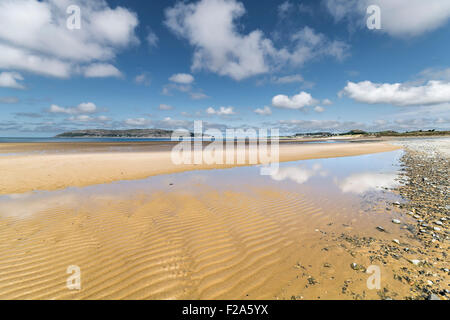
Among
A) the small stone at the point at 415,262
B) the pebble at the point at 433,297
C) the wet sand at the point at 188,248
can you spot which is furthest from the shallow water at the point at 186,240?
the pebble at the point at 433,297

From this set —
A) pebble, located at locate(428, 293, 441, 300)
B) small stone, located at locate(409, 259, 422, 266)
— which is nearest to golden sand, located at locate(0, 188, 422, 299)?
small stone, located at locate(409, 259, 422, 266)

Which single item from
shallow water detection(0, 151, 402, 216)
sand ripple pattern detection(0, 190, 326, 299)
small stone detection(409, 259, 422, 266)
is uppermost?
shallow water detection(0, 151, 402, 216)

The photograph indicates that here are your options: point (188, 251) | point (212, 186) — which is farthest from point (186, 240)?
point (212, 186)

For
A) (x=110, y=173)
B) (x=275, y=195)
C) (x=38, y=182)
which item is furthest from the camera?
(x=110, y=173)

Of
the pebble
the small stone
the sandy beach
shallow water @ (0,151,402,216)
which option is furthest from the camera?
shallow water @ (0,151,402,216)

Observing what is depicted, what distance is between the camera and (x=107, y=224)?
5977mm

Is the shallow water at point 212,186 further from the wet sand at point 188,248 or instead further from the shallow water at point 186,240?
the wet sand at point 188,248

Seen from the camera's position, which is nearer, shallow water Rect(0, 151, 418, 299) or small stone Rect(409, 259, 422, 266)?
shallow water Rect(0, 151, 418, 299)

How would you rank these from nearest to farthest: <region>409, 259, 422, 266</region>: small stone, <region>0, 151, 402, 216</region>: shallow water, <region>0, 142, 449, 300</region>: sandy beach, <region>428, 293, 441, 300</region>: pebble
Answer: <region>428, 293, 441, 300</region>: pebble
<region>0, 142, 449, 300</region>: sandy beach
<region>409, 259, 422, 266</region>: small stone
<region>0, 151, 402, 216</region>: shallow water

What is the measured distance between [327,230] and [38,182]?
1562 cm

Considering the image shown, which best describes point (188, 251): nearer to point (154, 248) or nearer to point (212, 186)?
point (154, 248)

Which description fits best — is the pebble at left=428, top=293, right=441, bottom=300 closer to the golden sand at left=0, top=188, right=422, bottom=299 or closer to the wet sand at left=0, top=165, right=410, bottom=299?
the wet sand at left=0, top=165, right=410, bottom=299
